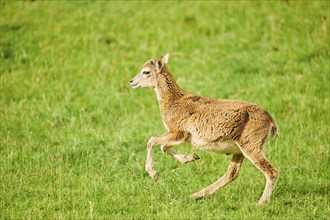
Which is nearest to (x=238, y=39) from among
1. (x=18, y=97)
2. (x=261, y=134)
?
(x=18, y=97)

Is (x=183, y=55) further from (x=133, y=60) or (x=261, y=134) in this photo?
(x=261, y=134)

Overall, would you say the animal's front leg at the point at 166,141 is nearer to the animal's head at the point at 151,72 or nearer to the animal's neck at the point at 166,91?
the animal's neck at the point at 166,91

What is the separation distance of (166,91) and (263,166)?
69.4 inches

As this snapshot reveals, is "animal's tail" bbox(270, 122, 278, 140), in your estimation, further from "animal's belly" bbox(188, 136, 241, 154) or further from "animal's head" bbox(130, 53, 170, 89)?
"animal's head" bbox(130, 53, 170, 89)

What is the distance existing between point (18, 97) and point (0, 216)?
16.0 ft

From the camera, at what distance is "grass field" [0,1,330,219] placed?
8062 millimetres

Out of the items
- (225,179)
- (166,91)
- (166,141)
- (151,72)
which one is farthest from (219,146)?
(151,72)

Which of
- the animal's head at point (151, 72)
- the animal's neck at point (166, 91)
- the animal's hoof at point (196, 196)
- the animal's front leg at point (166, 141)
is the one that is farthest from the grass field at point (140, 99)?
the animal's head at point (151, 72)

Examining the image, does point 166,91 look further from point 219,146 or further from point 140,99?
point 140,99

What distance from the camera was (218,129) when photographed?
313 inches

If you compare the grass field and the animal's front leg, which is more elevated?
the animal's front leg

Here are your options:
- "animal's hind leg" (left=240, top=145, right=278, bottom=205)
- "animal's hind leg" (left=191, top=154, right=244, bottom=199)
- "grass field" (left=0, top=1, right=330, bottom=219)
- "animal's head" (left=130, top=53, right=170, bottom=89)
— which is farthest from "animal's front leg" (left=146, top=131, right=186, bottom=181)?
"animal's head" (left=130, top=53, right=170, bottom=89)

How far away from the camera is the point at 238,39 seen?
14.3 meters

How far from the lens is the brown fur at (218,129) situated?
7871 mm
